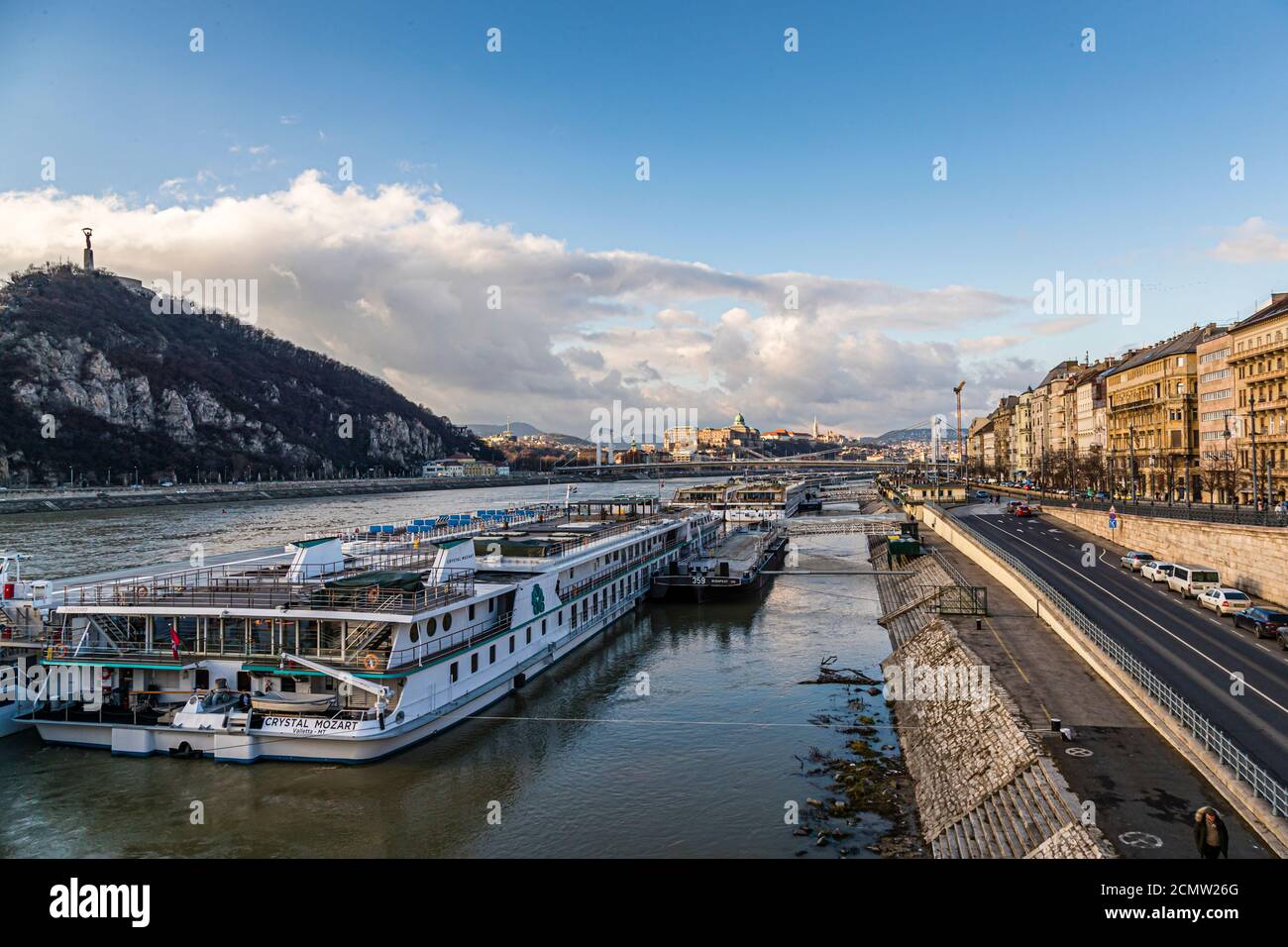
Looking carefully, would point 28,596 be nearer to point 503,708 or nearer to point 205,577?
point 205,577

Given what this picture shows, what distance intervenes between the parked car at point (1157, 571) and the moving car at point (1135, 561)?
4.23 ft

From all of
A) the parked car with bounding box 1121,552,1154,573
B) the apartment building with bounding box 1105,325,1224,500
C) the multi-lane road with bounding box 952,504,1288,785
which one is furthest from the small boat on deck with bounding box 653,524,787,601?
the apartment building with bounding box 1105,325,1224,500

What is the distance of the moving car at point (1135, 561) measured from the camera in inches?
1476

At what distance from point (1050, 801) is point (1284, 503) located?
129 feet

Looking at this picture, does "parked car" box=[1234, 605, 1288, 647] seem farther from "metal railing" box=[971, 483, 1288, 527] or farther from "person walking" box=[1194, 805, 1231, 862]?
"person walking" box=[1194, 805, 1231, 862]

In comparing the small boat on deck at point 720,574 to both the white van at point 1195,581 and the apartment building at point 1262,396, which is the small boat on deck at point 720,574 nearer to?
Answer: the white van at point 1195,581

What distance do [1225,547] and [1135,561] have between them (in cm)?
423

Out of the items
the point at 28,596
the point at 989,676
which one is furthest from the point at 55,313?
the point at 989,676

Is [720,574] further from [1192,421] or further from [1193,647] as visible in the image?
[1192,421]

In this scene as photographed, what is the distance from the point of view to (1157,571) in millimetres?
34438

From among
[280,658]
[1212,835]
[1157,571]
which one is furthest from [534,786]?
[1157,571]

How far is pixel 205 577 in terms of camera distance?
88.8 feet

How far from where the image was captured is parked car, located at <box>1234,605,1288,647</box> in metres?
23.8
